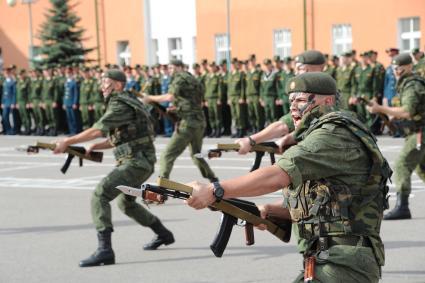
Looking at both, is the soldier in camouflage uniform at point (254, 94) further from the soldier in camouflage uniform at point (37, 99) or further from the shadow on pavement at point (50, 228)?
the shadow on pavement at point (50, 228)

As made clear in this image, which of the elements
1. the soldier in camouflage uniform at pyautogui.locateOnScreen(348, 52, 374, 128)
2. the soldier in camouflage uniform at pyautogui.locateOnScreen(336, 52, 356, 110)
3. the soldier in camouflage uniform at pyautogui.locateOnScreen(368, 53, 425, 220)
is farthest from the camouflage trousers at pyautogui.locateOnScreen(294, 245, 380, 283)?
the soldier in camouflage uniform at pyautogui.locateOnScreen(336, 52, 356, 110)

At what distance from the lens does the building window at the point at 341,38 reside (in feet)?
97.0

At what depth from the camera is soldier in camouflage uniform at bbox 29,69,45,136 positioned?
26.9m

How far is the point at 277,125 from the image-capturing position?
8.38 m

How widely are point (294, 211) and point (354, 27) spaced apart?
25.0 metres

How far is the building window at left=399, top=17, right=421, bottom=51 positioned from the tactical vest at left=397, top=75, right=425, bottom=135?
18063 millimetres

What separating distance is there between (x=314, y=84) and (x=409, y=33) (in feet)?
78.5

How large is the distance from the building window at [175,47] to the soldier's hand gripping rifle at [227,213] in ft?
101

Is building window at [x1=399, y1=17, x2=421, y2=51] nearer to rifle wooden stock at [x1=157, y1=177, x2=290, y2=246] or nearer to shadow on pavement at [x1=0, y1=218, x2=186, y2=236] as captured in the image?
shadow on pavement at [x1=0, y1=218, x2=186, y2=236]

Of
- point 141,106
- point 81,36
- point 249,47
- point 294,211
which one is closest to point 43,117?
point 249,47

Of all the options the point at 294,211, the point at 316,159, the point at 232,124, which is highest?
the point at 316,159

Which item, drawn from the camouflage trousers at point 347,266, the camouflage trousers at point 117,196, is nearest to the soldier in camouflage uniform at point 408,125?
the camouflage trousers at point 117,196

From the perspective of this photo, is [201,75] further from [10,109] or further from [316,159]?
[316,159]

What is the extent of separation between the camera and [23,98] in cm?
2722
